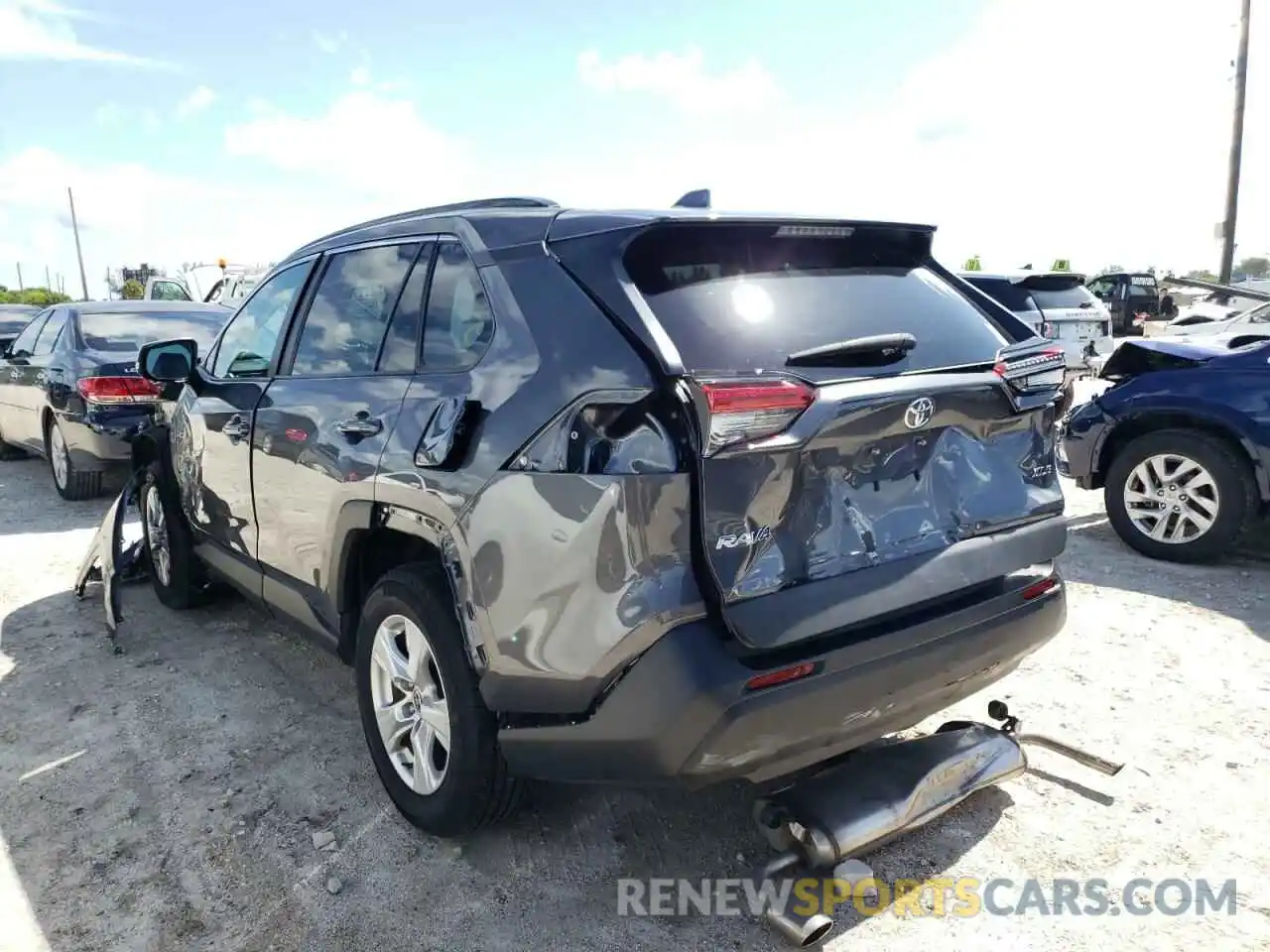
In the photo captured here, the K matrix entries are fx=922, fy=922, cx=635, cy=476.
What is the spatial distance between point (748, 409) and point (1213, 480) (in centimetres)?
443

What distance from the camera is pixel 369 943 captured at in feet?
7.97

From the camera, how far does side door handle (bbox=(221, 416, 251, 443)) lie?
3.73 metres

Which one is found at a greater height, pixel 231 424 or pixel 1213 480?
pixel 231 424

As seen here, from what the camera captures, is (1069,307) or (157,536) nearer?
(157,536)

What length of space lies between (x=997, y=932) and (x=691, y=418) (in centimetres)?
159

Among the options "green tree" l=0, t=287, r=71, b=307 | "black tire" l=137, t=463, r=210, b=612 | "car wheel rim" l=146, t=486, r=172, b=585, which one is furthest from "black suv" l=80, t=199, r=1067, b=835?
"green tree" l=0, t=287, r=71, b=307

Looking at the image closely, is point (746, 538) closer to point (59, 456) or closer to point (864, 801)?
point (864, 801)

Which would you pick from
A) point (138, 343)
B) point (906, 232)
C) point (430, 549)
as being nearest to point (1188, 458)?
point (906, 232)

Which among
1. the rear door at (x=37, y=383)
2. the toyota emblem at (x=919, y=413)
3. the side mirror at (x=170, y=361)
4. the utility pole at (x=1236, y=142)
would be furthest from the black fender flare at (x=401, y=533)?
the utility pole at (x=1236, y=142)

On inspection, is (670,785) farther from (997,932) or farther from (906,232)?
(906,232)

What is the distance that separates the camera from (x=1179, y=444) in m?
5.44

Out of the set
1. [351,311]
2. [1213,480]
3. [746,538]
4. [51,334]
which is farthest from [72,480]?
[1213,480]

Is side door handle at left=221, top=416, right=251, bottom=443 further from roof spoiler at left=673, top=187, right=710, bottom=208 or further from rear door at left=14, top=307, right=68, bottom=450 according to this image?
rear door at left=14, top=307, right=68, bottom=450

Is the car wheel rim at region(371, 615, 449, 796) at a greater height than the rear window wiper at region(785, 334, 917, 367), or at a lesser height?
lesser
